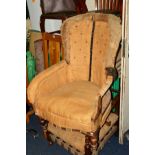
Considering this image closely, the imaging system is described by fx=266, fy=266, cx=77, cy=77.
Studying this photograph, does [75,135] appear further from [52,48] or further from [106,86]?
[52,48]

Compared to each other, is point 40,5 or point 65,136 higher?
point 40,5

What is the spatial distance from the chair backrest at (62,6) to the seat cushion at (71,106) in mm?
964

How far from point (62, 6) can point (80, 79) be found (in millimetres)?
933

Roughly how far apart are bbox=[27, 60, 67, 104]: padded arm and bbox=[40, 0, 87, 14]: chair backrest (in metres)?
0.73

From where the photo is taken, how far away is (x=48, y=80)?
2.30 m

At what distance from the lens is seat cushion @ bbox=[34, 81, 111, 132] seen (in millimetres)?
1926

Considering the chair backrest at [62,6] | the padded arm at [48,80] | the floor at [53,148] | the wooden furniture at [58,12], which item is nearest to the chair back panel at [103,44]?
the padded arm at [48,80]

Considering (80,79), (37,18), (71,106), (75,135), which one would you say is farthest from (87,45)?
(37,18)

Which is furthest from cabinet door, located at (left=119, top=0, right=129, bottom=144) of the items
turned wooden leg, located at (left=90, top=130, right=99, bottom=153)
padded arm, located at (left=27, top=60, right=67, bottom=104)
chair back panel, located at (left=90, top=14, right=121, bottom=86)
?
padded arm, located at (left=27, top=60, right=67, bottom=104)

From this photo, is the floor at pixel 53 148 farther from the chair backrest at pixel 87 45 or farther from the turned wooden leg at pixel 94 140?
the chair backrest at pixel 87 45
